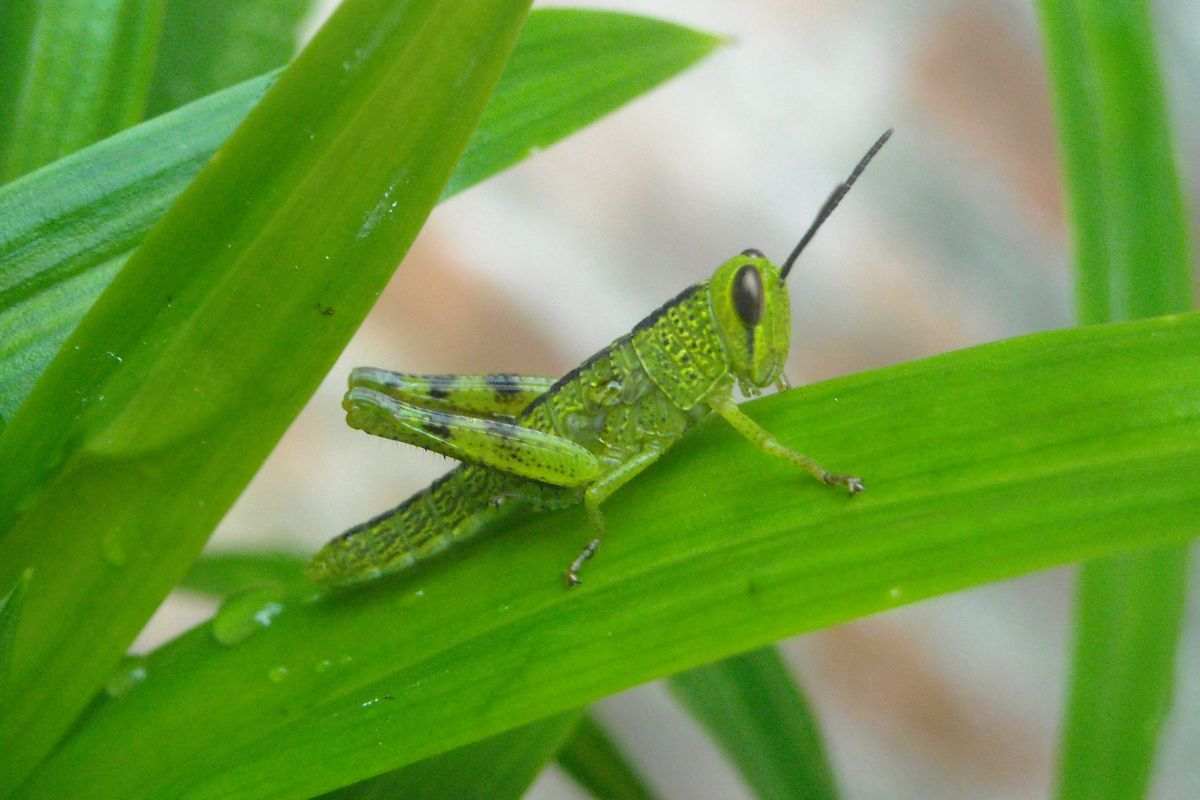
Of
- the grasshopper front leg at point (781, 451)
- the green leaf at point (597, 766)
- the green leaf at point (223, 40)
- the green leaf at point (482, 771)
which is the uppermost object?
the green leaf at point (223, 40)

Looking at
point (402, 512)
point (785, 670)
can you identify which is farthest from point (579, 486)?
point (785, 670)

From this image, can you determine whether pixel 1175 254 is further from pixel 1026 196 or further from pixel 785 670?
pixel 1026 196

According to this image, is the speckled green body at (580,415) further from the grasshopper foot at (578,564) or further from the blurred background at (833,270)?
the blurred background at (833,270)

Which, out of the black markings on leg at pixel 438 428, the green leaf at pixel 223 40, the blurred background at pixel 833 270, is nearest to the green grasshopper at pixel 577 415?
the black markings on leg at pixel 438 428

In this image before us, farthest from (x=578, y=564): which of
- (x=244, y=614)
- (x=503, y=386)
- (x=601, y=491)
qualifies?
(x=503, y=386)

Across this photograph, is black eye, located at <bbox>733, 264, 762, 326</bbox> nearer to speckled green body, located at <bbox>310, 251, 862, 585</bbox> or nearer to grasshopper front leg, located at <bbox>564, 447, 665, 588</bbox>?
speckled green body, located at <bbox>310, 251, 862, 585</bbox>

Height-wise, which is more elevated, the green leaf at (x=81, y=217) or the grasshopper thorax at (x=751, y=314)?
the grasshopper thorax at (x=751, y=314)
